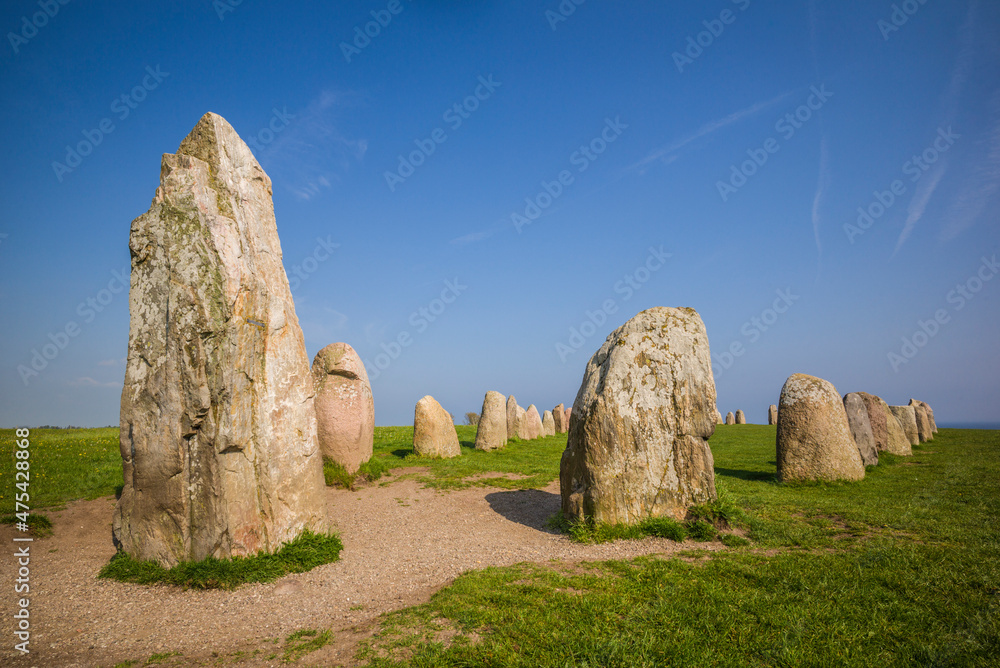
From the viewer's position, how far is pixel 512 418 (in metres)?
25.3

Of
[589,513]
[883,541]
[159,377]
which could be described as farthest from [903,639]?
[159,377]

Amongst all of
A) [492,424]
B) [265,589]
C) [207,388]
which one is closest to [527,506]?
[265,589]

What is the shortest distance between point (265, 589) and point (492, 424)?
46.4 ft

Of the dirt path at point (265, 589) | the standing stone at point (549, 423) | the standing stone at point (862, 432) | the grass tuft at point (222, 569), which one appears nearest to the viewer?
the dirt path at point (265, 589)

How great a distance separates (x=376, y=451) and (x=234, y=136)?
12652mm

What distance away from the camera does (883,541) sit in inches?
280

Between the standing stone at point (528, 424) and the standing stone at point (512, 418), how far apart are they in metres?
0.17

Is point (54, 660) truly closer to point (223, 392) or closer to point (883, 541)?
point (223, 392)

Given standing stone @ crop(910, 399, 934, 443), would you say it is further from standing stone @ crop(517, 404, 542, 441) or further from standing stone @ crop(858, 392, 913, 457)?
standing stone @ crop(517, 404, 542, 441)

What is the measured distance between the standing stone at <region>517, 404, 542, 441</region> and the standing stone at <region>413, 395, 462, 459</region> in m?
8.24

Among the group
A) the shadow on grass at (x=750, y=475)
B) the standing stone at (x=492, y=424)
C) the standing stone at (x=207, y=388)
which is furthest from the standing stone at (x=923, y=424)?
the standing stone at (x=207, y=388)

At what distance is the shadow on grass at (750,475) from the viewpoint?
1295cm

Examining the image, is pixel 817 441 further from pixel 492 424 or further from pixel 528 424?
pixel 528 424

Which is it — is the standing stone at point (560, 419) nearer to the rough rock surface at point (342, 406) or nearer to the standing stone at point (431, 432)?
the standing stone at point (431, 432)
